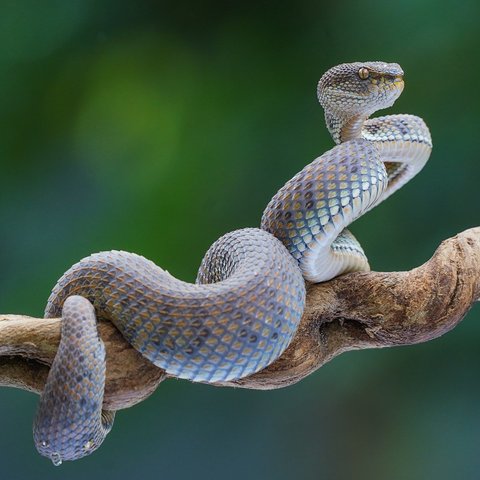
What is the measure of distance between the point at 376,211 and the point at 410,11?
99cm

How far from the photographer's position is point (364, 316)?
5.96 ft

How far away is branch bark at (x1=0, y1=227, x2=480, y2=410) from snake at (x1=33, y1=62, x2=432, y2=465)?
0.09 meters

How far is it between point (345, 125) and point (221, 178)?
1486 millimetres

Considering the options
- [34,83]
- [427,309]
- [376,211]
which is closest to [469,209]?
[376,211]

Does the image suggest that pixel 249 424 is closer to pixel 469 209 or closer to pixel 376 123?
pixel 469 209

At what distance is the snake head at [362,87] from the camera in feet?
6.10

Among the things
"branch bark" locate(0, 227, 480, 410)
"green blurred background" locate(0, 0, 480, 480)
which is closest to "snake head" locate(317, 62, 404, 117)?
"branch bark" locate(0, 227, 480, 410)

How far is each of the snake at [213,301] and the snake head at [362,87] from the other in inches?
1.2

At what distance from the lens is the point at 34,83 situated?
3.28 m

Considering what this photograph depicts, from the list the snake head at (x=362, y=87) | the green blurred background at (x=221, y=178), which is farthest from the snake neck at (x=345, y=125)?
the green blurred background at (x=221, y=178)

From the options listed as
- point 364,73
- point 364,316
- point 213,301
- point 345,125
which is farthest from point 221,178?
point 213,301

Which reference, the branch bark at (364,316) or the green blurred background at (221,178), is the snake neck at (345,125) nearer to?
the branch bark at (364,316)

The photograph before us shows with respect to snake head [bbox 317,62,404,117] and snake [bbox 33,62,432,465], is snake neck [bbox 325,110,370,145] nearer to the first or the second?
snake head [bbox 317,62,404,117]

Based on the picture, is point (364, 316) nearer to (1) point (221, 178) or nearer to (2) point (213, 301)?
(2) point (213, 301)
